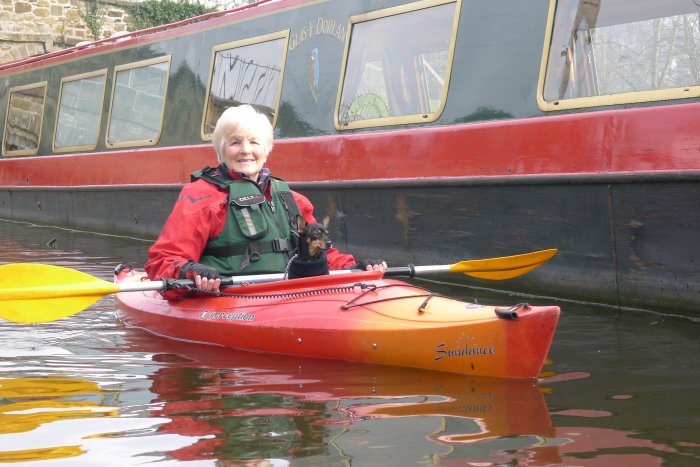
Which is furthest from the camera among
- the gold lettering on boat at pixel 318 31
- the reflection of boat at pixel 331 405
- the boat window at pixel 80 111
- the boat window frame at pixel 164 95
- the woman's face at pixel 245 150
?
the boat window at pixel 80 111

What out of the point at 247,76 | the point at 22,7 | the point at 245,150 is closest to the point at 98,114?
the point at 247,76

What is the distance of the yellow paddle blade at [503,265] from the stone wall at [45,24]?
1897 centimetres

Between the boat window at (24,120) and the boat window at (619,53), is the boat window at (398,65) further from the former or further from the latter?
the boat window at (24,120)

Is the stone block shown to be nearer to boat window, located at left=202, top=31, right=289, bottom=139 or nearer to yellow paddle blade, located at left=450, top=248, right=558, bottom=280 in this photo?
boat window, located at left=202, top=31, right=289, bottom=139

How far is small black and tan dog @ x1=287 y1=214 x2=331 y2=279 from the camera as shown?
5.12 m

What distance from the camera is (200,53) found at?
422 inches

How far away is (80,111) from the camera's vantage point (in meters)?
13.2

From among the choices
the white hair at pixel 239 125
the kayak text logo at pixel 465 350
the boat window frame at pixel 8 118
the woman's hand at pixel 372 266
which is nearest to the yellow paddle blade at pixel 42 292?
the white hair at pixel 239 125

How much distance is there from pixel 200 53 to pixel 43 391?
6742mm

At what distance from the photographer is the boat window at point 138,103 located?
1145cm

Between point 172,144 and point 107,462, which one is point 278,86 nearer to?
point 172,144

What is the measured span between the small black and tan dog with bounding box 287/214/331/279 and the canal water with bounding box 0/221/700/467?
1.53 ft

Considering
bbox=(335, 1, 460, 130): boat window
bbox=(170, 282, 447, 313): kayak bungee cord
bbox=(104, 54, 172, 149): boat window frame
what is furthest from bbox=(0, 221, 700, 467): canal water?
bbox=(104, 54, 172, 149): boat window frame

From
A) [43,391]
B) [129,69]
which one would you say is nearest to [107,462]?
[43,391]
